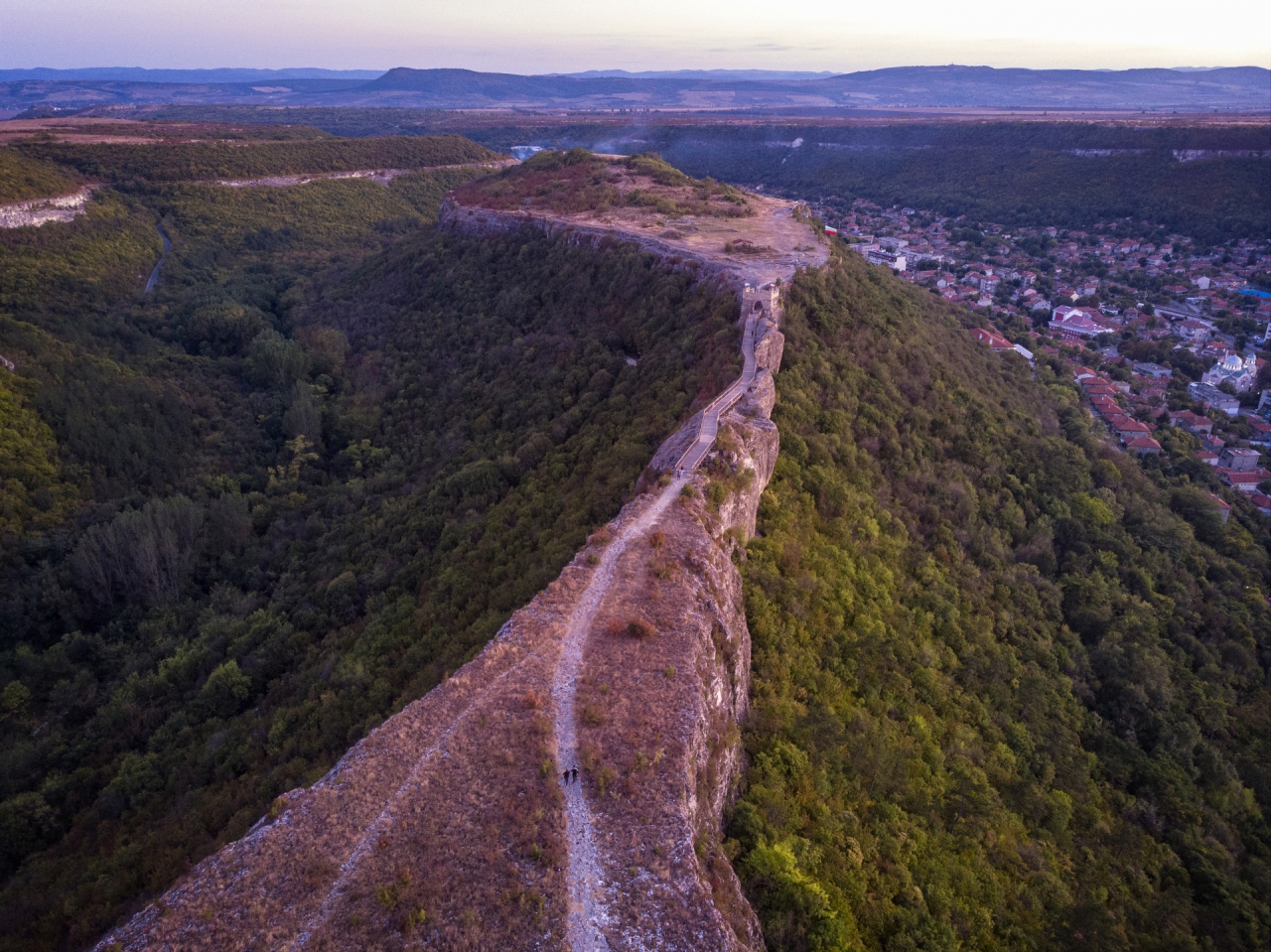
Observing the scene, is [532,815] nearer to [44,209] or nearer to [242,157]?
[44,209]

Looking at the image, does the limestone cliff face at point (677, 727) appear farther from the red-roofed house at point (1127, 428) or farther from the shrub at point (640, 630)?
the red-roofed house at point (1127, 428)

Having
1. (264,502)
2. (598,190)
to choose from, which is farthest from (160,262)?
(264,502)

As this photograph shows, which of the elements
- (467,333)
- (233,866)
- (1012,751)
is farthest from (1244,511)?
(233,866)

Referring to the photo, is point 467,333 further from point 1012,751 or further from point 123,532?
point 1012,751

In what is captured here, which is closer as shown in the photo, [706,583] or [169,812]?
[706,583]

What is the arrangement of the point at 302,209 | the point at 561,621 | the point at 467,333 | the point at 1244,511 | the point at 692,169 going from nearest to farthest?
the point at 561,621 → the point at 1244,511 → the point at 467,333 → the point at 302,209 → the point at 692,169

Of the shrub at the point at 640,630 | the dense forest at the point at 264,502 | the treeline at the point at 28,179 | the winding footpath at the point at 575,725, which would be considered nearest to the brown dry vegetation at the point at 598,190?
the dense forest at the point at 264,502

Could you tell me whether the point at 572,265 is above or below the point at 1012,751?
above
